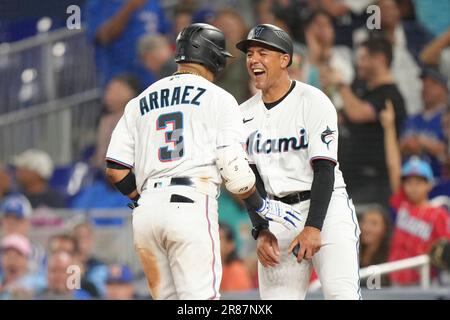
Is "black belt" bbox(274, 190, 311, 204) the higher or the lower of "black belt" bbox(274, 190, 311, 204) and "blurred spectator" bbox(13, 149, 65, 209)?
the lower

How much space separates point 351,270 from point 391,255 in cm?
358

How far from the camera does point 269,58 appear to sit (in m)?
5.03

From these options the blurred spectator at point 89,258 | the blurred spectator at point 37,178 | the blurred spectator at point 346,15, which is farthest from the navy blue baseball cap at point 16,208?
the blurred spectator at point 346,15

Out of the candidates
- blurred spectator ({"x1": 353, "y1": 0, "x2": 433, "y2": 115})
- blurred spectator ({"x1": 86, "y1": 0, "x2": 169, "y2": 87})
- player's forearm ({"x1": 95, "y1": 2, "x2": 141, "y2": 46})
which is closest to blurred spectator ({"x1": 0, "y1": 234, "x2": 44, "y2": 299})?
blurred spectator ({"x1": 86, "y1": 0, "x2": 169, "y2": 87})

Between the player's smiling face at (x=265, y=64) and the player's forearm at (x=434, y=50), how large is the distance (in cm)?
456

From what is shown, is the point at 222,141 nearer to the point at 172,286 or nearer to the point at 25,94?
the point at 172,286

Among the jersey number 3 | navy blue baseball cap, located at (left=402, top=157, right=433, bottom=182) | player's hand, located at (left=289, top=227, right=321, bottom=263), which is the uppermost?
navy blue baseball cap, located at (left=402, top=157, right=433, bottom=182)

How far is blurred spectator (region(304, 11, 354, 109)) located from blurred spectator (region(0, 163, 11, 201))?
10.5ft

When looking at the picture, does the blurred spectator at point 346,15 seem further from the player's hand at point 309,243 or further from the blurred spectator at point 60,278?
the player's hand at point 309,243

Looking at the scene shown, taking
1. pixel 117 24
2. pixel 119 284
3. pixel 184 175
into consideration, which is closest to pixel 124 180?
pixel 184 175

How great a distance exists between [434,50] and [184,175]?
527cm

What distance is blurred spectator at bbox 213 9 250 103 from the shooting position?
9312 millimetres

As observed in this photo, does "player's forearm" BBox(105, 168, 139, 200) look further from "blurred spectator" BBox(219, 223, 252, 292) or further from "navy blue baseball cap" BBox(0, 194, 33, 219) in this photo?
"navy blue baseball cap" BBox(0, 194, 33, 219)

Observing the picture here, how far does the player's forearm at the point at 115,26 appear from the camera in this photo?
10.0 meters
